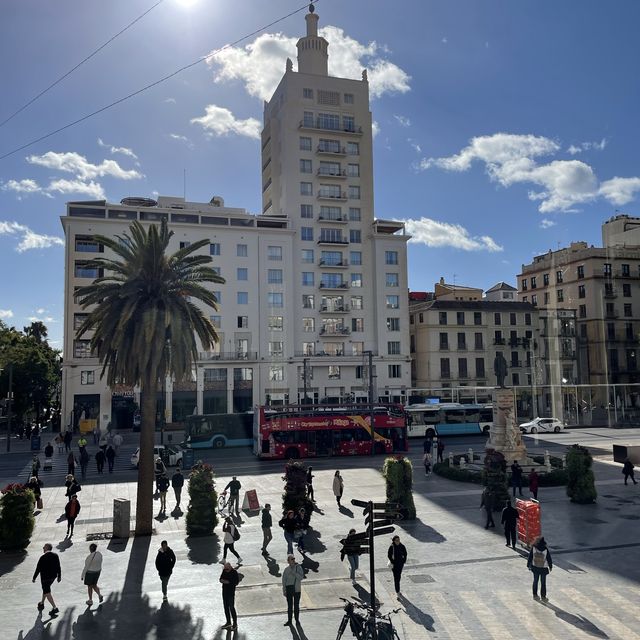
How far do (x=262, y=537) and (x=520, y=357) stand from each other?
63917mm

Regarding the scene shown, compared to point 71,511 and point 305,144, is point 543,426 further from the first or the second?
point 71,511

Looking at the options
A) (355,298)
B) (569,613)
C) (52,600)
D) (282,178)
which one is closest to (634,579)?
(569,613)

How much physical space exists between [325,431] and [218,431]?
940cm

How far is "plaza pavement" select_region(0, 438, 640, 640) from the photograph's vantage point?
12.5 m

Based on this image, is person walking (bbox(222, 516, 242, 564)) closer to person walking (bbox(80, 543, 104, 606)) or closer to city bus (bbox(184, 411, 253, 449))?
person walking (bbox(80, 543, 104, 606))

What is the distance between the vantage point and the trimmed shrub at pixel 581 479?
2434 centimetres

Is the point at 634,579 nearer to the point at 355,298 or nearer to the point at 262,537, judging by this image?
the point at 262,537

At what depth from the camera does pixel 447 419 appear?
54.6 m

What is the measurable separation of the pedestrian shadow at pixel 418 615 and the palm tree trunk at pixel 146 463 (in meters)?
10.2

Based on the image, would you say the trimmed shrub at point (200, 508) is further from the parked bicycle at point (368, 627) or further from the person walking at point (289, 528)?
the parked bicycle at point (368, 627)

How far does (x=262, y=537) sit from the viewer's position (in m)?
20.2

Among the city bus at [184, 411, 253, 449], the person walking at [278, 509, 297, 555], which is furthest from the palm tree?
the city bus at [184, 411, 253, 449]

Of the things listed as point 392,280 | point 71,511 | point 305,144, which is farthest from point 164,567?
point 305,144

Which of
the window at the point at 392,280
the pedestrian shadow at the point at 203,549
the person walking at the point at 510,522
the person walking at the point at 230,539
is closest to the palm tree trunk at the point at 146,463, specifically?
the pedestrian shadow at the point at 203,549
